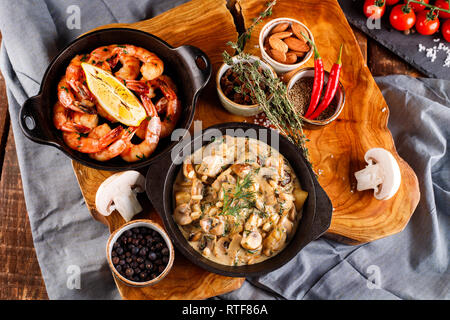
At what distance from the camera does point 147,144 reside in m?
2.16

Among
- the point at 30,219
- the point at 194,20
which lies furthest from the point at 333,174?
the point at 30,219

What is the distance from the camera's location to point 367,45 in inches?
120

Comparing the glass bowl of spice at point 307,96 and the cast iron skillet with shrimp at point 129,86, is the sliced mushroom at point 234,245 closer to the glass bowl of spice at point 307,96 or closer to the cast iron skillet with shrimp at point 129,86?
the cast iron skillet with shrimp at point 129,86

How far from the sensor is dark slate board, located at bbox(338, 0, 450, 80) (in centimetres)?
296

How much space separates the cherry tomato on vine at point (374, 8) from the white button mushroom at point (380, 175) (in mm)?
1142

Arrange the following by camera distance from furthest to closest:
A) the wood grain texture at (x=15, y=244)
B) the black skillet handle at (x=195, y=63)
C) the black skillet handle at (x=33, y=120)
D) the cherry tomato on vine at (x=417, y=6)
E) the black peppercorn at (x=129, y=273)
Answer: the cherry tomato on vine at (x=417, y=6)
the wood grain texture at (x=15, y=244)
the black skillet handle at (x=195, y=63)
the black peppercorn at (x=129, y=273)
the black skillet handle at (x=33, y=120)

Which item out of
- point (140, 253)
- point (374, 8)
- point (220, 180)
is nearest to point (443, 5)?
point (374, 8)

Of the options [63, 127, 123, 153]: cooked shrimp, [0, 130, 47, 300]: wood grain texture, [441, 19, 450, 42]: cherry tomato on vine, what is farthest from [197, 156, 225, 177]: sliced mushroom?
[441, 19, 450, 42]: cherry tomato on vine

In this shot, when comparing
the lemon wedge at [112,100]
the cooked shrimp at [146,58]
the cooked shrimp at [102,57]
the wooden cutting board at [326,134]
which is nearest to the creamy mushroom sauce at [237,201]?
the wooden cutting board at [326,134]

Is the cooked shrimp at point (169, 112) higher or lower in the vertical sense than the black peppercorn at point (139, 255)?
higher

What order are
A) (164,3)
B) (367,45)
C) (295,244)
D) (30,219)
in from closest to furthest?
(295,244), (30,219), (164,3), (367,45)

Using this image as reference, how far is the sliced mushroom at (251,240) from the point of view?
206 centimetres

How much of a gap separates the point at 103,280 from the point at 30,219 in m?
0.62
